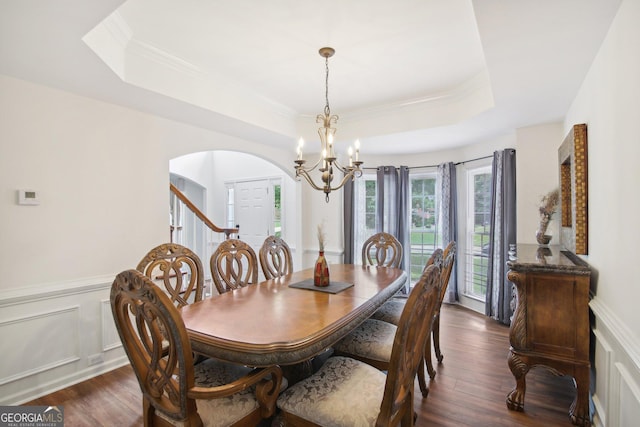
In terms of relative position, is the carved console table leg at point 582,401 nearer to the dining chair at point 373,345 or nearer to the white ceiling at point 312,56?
the dining chair at point 373,345

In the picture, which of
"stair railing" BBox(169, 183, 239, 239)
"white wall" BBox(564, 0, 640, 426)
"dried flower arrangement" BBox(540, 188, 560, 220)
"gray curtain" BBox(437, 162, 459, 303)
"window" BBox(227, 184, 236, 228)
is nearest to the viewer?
"white wall" BBox(564, 0, 640, 426)

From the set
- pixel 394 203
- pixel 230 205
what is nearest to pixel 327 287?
pixel 394 203

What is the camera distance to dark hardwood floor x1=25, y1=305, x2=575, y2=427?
207 cm

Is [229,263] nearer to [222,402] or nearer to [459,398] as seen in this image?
[222,402]

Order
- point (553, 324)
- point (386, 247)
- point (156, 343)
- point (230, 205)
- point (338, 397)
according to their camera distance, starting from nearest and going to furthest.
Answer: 1. point (156, 343)
2. point (338, 397)
3. point (553, 324)
4. point (386, 247)
5. point (230, 205)

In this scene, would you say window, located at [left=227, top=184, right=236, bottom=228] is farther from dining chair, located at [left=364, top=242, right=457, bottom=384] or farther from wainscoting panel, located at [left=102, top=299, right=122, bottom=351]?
dining chair, located at [left=364, top=242, right=457, bottom=384]

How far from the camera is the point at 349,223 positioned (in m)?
5.00

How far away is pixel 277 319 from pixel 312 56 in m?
2.08

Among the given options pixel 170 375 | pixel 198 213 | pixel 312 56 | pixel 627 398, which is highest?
pixel 312 56

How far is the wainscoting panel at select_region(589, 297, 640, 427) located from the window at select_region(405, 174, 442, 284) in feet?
9.55

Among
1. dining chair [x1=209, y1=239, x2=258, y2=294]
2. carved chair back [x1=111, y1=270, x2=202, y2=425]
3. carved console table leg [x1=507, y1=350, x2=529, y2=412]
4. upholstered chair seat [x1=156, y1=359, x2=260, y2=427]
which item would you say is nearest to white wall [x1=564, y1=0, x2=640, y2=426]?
carved console table leg [x1=507, y1=350, x2=529, y2=412]

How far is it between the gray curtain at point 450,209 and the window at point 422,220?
0.23 m

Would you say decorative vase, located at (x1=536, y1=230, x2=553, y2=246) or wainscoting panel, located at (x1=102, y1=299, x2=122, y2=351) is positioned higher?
decorative vase, located at (x1=536, y1=230, x2=553, y2=246)

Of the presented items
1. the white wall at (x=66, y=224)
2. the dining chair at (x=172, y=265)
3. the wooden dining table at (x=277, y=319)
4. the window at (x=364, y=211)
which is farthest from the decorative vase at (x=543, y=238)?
the white wall at (x=66, y=224)
